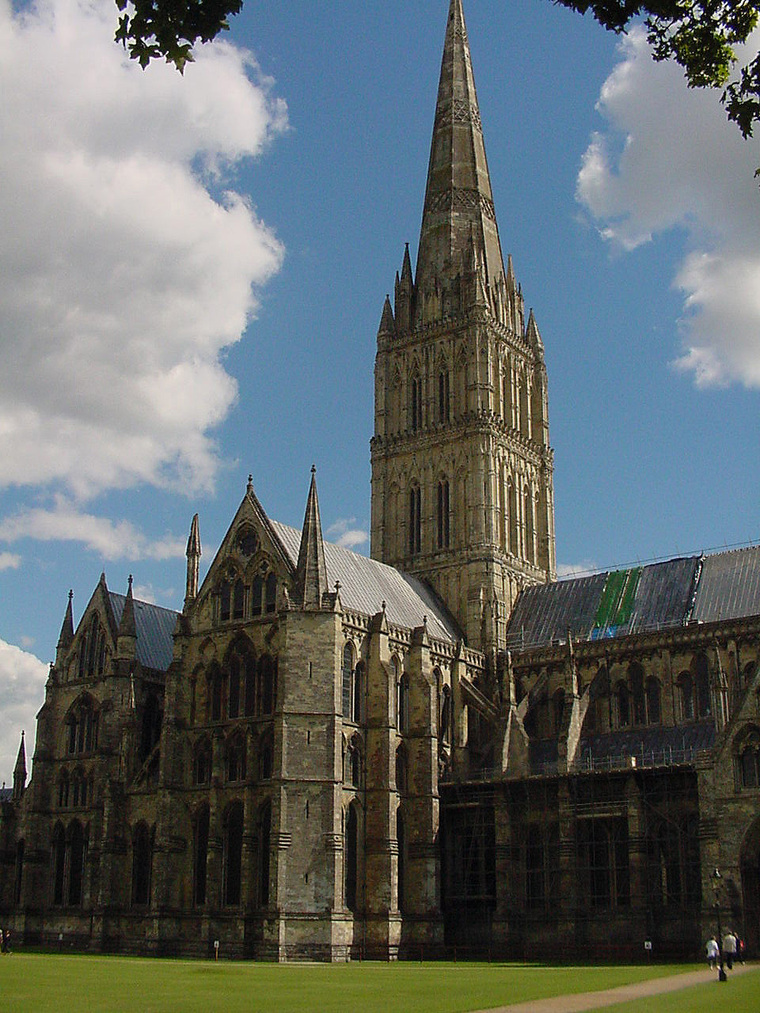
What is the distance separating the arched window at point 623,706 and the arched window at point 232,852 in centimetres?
2061

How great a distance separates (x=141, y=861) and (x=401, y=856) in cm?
1437

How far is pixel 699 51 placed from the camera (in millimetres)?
13766

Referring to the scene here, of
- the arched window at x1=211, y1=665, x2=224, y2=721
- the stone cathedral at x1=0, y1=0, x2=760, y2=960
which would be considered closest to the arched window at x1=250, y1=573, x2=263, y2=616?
the stone cathedral at x1=0, y1=0, x2=760, y2=960

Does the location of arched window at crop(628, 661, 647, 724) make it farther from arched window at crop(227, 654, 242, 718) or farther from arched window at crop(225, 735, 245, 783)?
arched window at crop(227, 654, 242, 718)

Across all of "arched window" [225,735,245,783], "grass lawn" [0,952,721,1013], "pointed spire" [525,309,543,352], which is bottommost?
"grass lawn" [0,952,721,1013]

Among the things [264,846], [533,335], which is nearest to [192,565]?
[264,846]

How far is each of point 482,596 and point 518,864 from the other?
1867cm

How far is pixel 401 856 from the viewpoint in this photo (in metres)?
60.1

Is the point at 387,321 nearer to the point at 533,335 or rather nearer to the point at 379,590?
the point at 533,335

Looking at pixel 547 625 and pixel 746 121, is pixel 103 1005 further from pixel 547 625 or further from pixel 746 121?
pixel 547 625

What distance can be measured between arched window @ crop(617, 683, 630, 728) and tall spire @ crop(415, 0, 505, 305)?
3049cm

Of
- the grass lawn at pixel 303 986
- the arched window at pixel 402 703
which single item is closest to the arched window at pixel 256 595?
the arched window at pixel 402 703

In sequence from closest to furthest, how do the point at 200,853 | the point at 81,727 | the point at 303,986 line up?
the point at 303,986, the point at 200,853, the point at 81,727

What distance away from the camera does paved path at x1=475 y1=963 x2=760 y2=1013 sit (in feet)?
89.1
